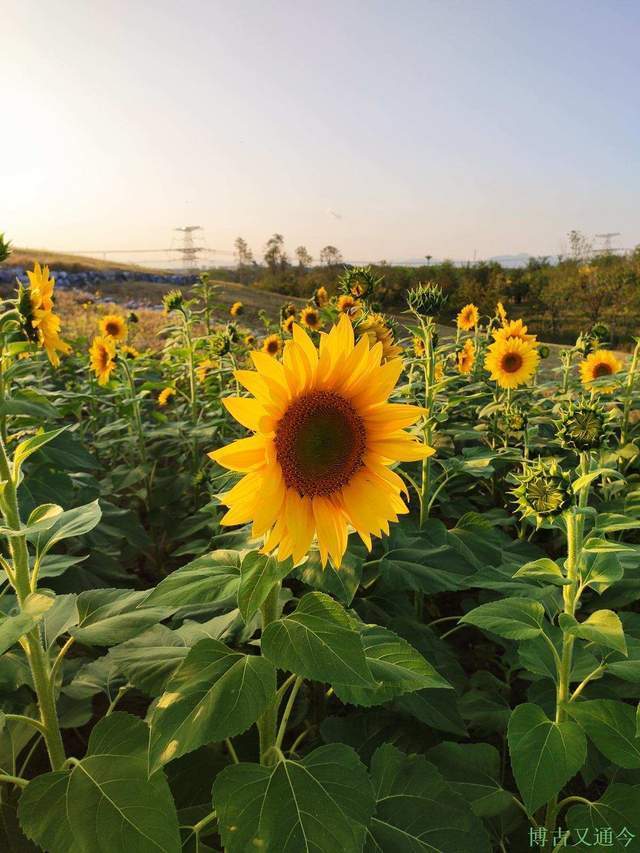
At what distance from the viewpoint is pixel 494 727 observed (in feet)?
6.26

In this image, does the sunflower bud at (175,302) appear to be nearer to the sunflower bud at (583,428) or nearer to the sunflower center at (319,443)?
the sunflower bud at (583,428)

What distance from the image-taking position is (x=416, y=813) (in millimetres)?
1391

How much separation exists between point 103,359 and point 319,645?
424 centimetres

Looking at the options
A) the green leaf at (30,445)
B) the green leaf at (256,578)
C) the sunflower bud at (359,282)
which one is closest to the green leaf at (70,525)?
the green leaf at (30,445)

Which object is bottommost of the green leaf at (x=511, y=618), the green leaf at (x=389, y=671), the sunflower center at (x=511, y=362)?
the green leaf at (x=511, y=618)

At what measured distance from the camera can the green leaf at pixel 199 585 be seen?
1.22 meters

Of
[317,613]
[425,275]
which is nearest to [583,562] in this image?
[317,613]

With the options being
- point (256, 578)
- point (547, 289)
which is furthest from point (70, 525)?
point (547, 289)

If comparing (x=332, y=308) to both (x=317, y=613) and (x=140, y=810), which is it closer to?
(x=317, y=613)

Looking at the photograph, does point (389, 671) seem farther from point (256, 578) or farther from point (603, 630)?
point (603, 630)

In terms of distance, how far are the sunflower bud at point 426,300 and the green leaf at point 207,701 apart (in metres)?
1.70

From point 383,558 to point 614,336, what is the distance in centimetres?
2342

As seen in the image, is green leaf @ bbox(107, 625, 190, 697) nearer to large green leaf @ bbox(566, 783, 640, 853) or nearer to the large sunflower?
the large sunflower

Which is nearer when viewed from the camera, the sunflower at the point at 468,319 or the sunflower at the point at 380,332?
the sunflower at the point at 380,332
